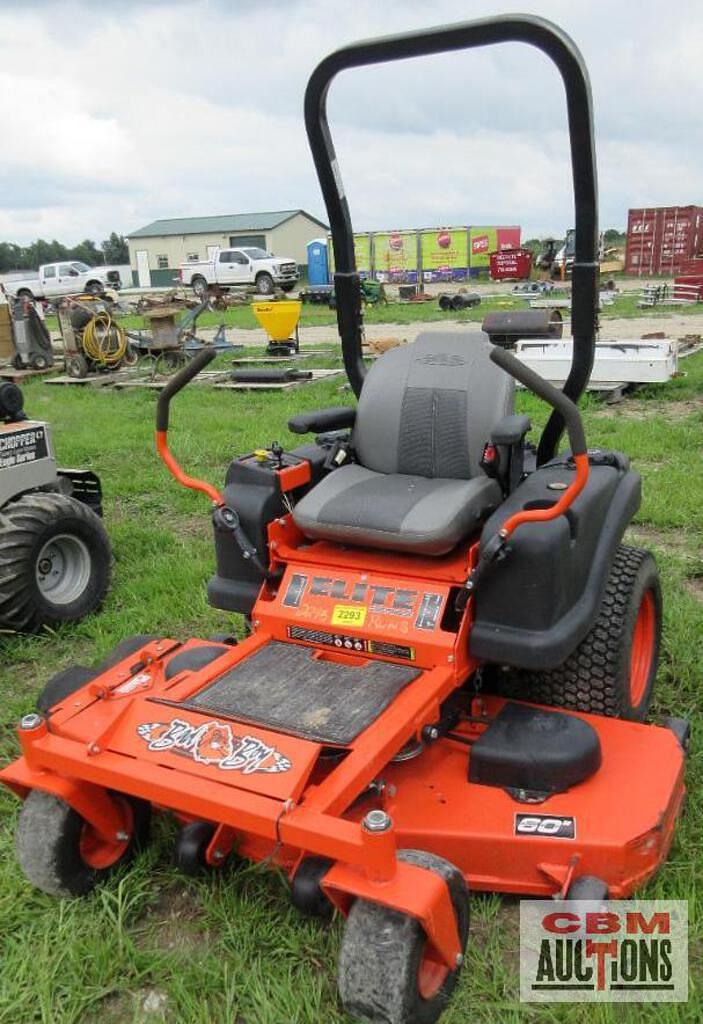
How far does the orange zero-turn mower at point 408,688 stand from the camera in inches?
75.8

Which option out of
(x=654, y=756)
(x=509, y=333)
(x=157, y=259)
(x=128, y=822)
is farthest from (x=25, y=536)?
(x=157, y=259)

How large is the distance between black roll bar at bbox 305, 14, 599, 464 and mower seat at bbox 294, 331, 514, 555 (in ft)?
0.96

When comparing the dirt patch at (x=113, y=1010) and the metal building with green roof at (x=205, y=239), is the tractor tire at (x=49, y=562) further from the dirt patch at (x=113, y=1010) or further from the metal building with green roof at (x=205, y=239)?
the metal building with green roof at (x=205, y=239)

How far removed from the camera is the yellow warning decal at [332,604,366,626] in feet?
8.37

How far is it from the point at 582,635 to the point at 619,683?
0.97 feet

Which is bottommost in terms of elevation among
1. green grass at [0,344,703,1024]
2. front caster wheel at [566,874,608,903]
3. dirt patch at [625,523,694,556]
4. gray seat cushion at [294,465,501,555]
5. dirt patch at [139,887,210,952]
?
dirt patch at [139,887,210,952]

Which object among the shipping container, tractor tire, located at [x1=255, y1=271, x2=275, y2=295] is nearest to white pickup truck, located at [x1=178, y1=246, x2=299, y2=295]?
tractor tire, located at [x1=255, y1=271, x2=275, y2=295]

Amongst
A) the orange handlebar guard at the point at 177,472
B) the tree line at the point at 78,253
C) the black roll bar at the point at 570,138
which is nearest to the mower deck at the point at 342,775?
the orange handlebar guard at the point at 177,472

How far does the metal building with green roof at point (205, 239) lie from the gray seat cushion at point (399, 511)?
41856mm

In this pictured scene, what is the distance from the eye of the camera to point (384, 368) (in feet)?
10.2

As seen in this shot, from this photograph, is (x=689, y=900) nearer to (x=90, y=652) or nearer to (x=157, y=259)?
(x=90, y=652)

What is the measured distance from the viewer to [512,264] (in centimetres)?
2791

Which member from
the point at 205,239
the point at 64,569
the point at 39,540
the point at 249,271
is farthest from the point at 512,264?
the point at 39,540

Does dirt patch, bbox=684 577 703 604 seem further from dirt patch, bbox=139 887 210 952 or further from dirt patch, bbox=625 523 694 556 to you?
dirt patch, bbox=139 887 210 952
